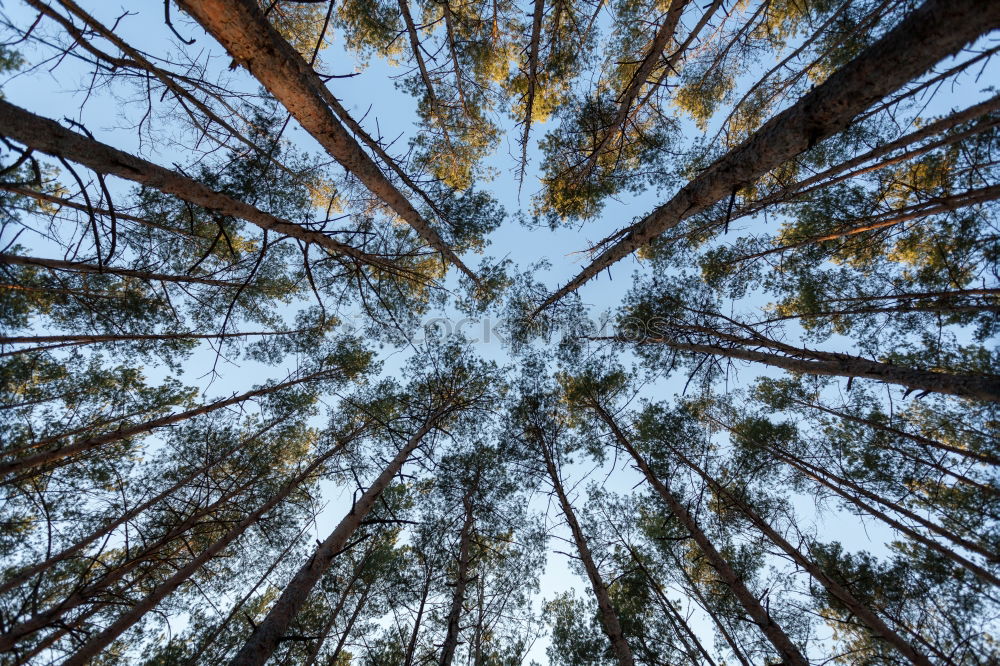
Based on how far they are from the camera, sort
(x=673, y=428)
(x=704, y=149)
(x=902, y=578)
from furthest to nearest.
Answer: (x=673, y=428), (x=704, y=149), (x=902, y=578)

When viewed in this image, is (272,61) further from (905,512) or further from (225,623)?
(905,512)

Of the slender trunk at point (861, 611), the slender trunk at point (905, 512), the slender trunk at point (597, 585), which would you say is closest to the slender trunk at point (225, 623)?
the slender trunk at point (597, 585)

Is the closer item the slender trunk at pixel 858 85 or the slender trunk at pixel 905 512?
the slender trunk at pixel 858 85

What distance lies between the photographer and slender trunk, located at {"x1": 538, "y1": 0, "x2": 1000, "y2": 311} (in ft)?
5.57

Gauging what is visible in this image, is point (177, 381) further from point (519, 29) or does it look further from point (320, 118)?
point (519, 29)

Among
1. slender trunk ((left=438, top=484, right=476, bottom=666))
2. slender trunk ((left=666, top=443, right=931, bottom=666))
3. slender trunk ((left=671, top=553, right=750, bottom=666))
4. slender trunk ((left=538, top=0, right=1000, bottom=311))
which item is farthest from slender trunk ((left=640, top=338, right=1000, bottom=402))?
slender trunk ((left=438, top=484, right=476, bottom=666))

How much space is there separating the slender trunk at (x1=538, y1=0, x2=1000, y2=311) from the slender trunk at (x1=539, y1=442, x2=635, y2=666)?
226 inches

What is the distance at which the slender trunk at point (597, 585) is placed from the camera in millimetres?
4891

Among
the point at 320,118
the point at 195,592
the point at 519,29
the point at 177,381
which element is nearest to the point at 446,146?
the point at 519,29

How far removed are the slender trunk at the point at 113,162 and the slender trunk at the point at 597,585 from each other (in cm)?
596

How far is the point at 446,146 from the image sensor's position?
23.6 feet

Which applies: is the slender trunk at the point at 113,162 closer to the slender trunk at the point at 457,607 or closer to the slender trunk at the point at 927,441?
the slender trunk at the point at 457,607

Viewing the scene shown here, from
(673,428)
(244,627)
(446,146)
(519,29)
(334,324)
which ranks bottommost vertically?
(244,627)

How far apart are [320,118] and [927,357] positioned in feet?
35.9
